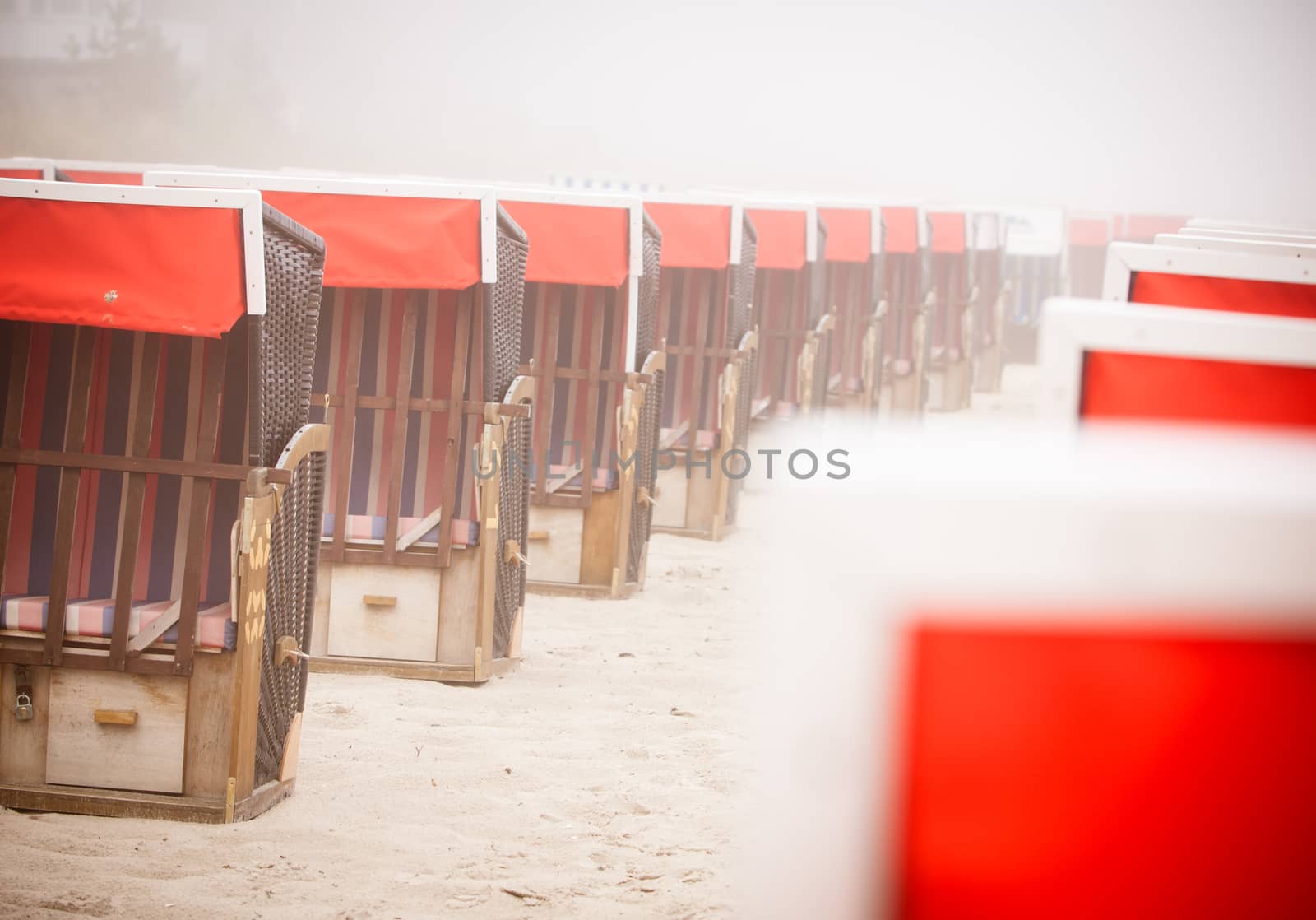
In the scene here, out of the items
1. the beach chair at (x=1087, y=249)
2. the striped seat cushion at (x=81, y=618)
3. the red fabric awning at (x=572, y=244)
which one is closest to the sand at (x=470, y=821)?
the striped seat cushion at (x=81, y=618)

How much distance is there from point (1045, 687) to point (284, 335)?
3.36 metres

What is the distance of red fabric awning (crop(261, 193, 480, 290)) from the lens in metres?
5.12

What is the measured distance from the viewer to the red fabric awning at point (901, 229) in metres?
14.3

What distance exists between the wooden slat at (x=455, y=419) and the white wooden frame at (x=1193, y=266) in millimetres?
3228

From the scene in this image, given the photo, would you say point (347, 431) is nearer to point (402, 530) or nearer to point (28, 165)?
point (402, 530)

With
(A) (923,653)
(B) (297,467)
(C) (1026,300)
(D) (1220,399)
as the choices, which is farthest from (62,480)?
(C) (1026,300)

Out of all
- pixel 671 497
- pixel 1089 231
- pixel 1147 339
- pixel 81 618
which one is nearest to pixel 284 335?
pixel 81 618

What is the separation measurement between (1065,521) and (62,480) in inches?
138

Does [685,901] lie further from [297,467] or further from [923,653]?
[923,653]

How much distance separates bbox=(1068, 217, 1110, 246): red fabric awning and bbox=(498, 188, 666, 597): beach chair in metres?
19.2

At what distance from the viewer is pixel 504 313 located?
217 inches

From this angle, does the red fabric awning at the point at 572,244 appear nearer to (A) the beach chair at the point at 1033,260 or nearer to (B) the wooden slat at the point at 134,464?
(B) the wooden slat at the point at 134,464

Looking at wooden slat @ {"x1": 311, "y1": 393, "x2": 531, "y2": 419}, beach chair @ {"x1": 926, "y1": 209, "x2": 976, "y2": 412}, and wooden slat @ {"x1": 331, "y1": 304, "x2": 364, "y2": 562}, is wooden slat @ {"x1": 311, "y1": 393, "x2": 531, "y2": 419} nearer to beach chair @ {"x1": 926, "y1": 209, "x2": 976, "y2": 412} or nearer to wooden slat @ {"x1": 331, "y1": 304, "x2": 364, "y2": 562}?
wooden slat @ {"x1": 331, "y1": 304, "x2": 364, "y2": 562}

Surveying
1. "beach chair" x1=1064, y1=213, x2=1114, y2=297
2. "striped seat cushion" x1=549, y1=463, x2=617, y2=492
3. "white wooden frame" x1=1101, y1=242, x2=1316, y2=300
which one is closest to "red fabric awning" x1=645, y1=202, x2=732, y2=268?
"striped seat cushion" x1=549, y1=463, x2=617, y2=492
